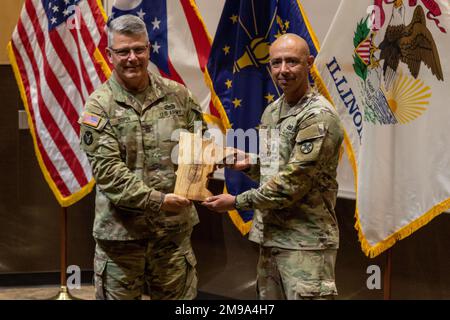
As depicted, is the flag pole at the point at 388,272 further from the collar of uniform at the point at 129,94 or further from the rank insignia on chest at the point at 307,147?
the collar of uniform at the point at 129,94

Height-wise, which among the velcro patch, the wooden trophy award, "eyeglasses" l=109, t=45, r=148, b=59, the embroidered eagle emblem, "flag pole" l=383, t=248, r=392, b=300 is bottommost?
"flag pole" l=383, t=248, r=392, b=300

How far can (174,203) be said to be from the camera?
106 inches

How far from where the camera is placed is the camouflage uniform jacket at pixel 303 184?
2.54 m

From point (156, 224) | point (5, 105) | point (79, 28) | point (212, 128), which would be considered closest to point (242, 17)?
point (212, 128)

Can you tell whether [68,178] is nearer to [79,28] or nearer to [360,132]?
[79,28]

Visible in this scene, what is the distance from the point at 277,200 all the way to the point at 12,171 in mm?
2989

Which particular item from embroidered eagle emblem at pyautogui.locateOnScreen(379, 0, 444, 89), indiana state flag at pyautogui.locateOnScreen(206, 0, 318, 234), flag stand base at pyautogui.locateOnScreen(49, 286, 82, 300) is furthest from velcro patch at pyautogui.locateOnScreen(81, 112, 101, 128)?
flag stand base at pyautogui.locateOnScreen(49, 286, 82, 300)

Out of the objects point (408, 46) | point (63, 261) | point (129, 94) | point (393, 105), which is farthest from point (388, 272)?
point (63, 261)

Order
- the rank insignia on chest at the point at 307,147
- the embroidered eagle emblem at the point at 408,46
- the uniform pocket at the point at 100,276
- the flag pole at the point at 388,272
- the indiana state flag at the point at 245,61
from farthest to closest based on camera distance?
the indiana state flag at the point at 245,61 < the flag pole at the point at 388,272 < the embroidered eagle emblem at the point at 408,46 < the uniform pocket at the point at 100,276 < the rank insignia on chest at the point at 307,147

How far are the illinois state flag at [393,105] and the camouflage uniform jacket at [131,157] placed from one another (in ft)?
3.10

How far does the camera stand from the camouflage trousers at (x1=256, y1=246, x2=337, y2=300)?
2576 millimetres

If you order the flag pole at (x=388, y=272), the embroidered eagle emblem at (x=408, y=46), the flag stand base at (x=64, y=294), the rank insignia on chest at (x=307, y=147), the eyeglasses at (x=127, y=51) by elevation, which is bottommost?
the flag stand base at (x=64, y=294)

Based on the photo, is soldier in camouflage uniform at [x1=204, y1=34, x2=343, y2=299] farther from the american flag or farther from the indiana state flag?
the american flag

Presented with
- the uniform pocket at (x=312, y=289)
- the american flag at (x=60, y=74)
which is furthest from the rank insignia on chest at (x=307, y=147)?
the american flag at (x=60, y=74)
